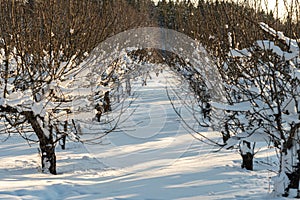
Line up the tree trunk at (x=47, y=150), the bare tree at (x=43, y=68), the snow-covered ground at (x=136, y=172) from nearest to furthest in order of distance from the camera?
1. the snow-covered ground at (x=136, y=172)
2. the bare tree at (x=43, y=68)
3. the tree trunk at (x=47, y=150)

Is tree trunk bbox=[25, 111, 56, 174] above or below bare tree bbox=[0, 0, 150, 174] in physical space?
below

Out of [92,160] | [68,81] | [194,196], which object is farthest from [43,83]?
[194,196]

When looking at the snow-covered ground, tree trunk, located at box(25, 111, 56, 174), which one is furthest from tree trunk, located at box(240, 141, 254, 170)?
tree trunk, located at box(25, 111, 56, 174)

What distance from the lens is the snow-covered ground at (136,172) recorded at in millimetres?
4431

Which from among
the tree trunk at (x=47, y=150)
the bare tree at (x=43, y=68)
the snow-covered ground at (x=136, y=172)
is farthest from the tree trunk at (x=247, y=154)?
the tree trunk at (x=47, y=150)

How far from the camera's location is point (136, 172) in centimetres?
576

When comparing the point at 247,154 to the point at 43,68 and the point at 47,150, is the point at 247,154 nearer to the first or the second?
the point at 47,150

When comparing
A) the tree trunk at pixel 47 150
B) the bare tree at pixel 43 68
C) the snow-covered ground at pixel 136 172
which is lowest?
the snow-covered ground at pixel 136 172

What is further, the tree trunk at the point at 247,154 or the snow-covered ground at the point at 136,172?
the tree trunk at the point at 247,154

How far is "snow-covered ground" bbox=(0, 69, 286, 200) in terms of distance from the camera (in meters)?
4.43

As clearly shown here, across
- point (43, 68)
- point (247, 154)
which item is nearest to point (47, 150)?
point (43, 68)

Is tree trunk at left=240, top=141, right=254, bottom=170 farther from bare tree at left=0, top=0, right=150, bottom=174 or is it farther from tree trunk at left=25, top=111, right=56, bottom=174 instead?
tree trunk at left=25, top=111, right=56, bottom=174

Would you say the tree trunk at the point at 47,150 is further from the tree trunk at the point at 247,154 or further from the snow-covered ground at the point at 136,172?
the tree trunk at the point at 247,154

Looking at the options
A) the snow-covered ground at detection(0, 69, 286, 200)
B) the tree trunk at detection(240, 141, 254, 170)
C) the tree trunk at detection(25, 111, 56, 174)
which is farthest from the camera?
the tree trunk at detection(240, 141, 254, 170)
